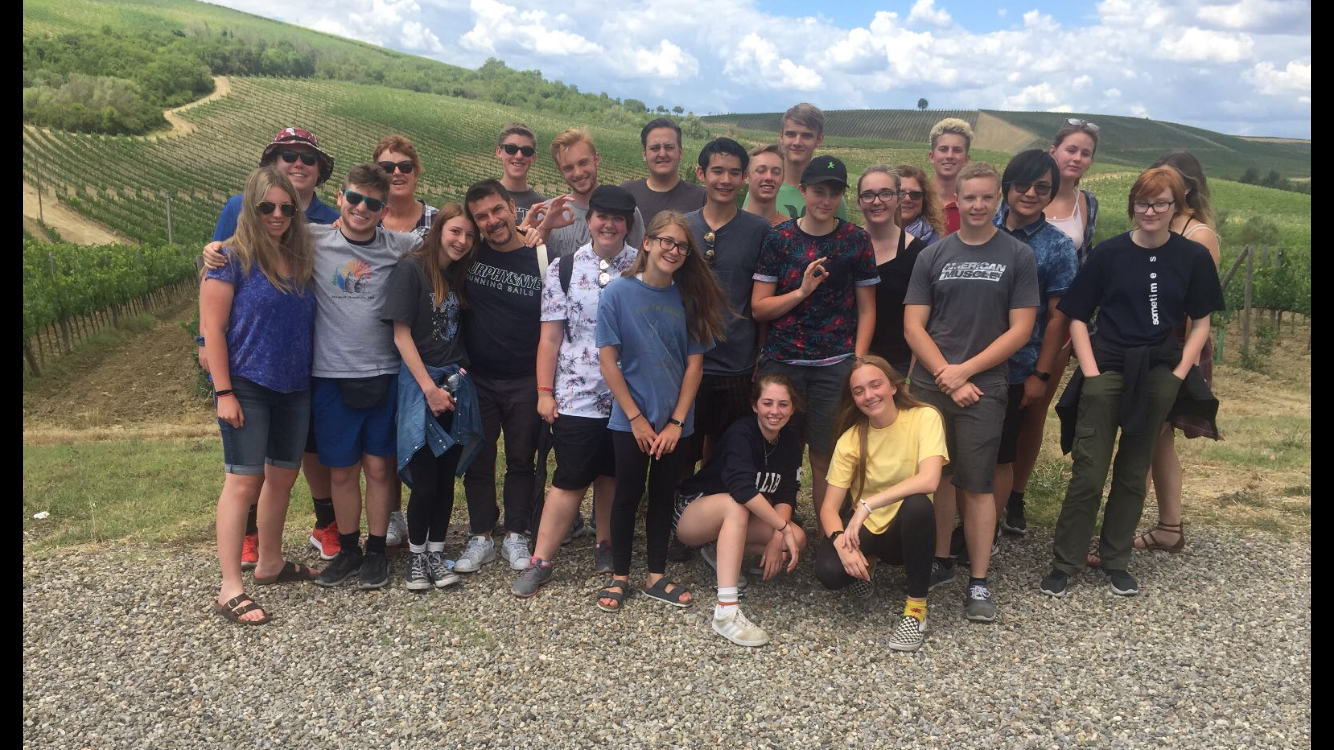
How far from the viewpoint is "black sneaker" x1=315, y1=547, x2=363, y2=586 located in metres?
4.54

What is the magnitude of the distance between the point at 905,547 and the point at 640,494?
4.68ft

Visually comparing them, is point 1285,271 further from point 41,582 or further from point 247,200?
point 41,582

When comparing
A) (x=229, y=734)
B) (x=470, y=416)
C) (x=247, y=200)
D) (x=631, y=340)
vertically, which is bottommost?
(x=229, y=734)

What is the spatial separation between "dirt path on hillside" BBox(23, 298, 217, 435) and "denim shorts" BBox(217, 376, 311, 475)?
897 cm

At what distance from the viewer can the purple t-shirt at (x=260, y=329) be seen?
399 centimetres

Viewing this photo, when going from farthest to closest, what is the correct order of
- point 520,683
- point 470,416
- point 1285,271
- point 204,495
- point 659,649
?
point 1285,271 → point 204,495 → point 470,416 → point 659,649 → point 520,683

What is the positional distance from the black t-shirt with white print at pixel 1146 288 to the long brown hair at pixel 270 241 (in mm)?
4241

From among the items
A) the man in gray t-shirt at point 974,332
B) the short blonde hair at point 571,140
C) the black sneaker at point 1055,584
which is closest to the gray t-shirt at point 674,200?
the short blonde hair at point 571,140

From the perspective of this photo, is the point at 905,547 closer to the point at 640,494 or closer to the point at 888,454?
the point at 888,454

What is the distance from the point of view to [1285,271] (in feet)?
57.0

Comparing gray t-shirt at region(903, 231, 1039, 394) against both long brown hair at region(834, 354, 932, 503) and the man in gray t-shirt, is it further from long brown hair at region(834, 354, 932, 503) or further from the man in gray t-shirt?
long brown hair at region(834, 354, 932, 503)

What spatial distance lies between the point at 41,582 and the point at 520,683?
3258mm

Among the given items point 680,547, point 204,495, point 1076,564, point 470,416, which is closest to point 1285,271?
point 1076,564

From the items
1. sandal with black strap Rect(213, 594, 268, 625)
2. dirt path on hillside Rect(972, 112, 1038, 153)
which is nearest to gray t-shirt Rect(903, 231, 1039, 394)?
sandal with black strap Rect(213, 594, 268, 625)
